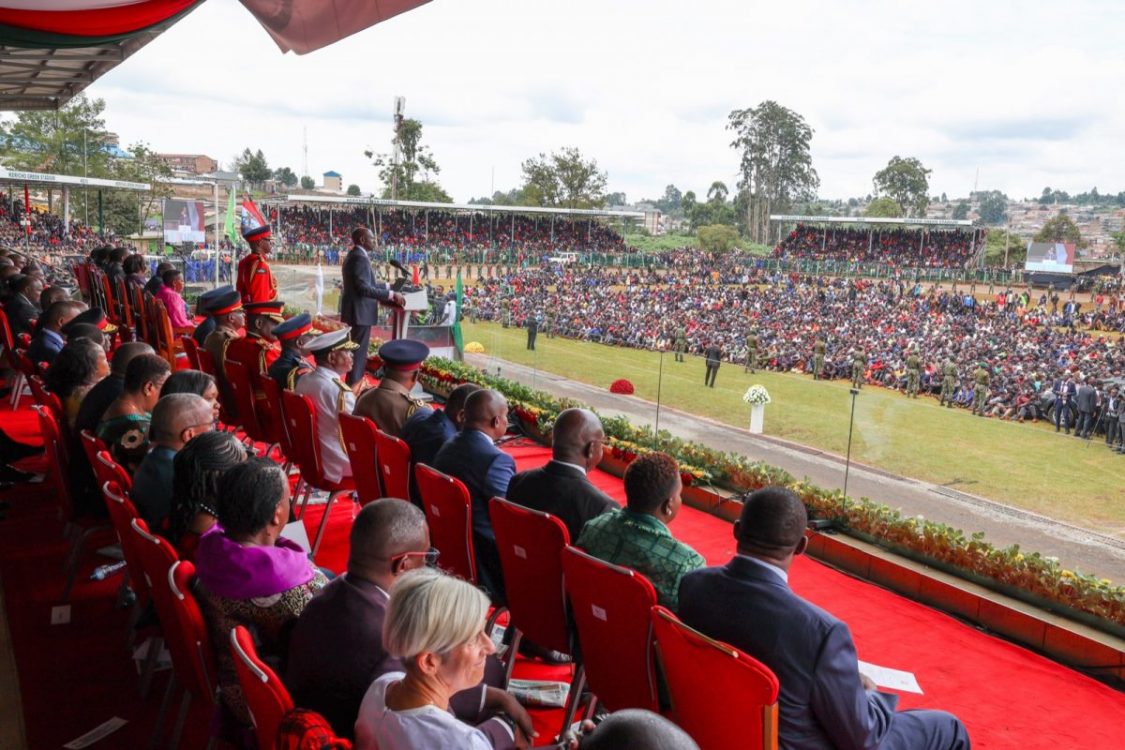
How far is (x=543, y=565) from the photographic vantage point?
2.90 metres

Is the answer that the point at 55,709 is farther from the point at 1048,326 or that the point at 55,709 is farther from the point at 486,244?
the point at 486,244

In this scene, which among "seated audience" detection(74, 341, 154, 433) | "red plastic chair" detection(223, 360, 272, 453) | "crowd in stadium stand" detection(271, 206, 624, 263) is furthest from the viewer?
"crowd in stadium stand" detection(271, 206, 624, 263)

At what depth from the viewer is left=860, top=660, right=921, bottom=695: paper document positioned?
332 cm

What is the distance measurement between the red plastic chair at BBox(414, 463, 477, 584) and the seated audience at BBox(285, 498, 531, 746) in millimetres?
999

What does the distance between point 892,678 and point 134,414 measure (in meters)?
3.42

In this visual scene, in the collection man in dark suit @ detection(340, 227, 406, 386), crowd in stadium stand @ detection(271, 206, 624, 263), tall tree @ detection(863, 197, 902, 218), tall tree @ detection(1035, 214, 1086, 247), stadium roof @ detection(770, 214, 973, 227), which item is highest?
tall tree @ detection(863, 197, 902, 218)

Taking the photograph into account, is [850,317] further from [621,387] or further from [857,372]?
[621,387]

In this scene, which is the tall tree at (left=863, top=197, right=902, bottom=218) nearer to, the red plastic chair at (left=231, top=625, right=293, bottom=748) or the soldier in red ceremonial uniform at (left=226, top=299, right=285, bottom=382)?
the soldier in red ceremonial uniform at (left=226, top=299, right=285, bottom=382)

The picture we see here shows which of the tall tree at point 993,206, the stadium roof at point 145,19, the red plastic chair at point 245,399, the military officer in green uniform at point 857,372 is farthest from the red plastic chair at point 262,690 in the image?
the tall tree at point 993,206

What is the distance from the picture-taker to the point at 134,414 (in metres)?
3.89

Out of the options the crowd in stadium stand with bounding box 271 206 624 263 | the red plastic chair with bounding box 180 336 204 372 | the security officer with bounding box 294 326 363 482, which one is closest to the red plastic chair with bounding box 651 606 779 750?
the security officer with bounding box 294 326 363 482

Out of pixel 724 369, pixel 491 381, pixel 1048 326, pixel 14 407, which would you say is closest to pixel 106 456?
pixel 724 369

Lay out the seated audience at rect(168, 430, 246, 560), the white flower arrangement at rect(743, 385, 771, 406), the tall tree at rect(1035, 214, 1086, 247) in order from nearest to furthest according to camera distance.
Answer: the seated audience at rect(168, 430, 246, 560), the white flower arrangement at rect(743, 385, 771, 406), the tall tree at rect(1035, 214, 1086, 247)

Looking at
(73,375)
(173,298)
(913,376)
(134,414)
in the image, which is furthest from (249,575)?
(913,376)
